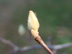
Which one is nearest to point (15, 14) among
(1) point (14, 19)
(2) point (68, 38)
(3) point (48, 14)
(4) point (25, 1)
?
(1) point (14, 19)

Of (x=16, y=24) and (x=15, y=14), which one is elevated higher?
(x=15, y=14)

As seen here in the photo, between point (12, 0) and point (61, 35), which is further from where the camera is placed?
point (12, 0)

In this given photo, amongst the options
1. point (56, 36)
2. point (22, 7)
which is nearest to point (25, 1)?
point (22, 7)

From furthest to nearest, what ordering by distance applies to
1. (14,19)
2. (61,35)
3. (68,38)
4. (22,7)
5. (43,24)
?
(22,7), (14,19), (43,24), (61,35), (68,38)

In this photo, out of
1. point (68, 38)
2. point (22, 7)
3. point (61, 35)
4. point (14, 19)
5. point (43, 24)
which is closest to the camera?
point (68, 38)

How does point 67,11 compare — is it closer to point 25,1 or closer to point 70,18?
point 70,18

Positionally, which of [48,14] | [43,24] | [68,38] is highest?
[48,14]
